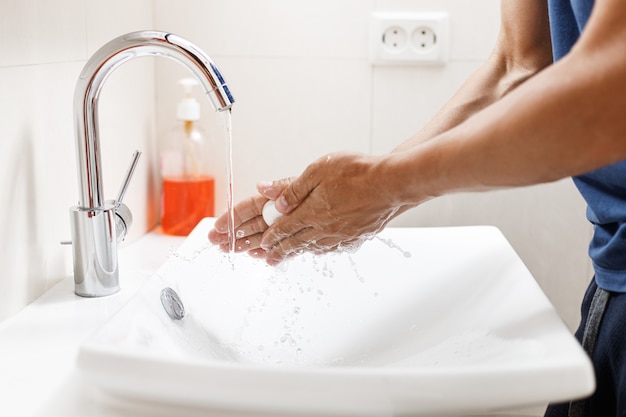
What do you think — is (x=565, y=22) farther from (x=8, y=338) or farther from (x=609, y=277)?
(x=8, y=338)

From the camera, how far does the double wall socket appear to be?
1.27m

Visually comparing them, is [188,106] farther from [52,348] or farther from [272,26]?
[52,348]

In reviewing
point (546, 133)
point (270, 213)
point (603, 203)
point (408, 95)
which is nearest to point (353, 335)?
point (270, 213)

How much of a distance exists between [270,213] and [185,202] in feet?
1.36

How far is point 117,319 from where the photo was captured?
2.31 feet

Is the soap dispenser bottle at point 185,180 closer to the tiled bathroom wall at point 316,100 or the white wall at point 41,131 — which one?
the tiled bathroom wall at point 316,100

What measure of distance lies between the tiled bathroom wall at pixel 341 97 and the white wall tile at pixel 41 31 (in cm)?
31

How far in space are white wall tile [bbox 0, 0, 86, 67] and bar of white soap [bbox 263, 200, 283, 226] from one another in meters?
0.32

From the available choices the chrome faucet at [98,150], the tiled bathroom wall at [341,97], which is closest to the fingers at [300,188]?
the chrome faucet at [98,150]

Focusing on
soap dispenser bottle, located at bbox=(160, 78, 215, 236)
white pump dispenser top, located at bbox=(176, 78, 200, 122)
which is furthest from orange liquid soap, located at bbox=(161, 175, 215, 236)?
white pump dispenser top, located at bbox=(176, 78, 200, 122)

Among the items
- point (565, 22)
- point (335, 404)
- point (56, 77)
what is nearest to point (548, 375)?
point (335, 404)

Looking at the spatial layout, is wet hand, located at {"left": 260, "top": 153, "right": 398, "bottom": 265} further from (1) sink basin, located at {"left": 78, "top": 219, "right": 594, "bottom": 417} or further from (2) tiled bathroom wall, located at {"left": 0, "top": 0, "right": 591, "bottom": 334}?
(2) tiled bathroom wall, located at {"left": 0, "top": 0, "right": 591, "bottom": 334}

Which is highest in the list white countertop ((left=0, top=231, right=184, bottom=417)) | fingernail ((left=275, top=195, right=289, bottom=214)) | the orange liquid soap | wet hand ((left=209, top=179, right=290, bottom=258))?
fingernail ((left=275, top=195, right=289, bottom=214))

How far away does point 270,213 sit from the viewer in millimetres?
905
